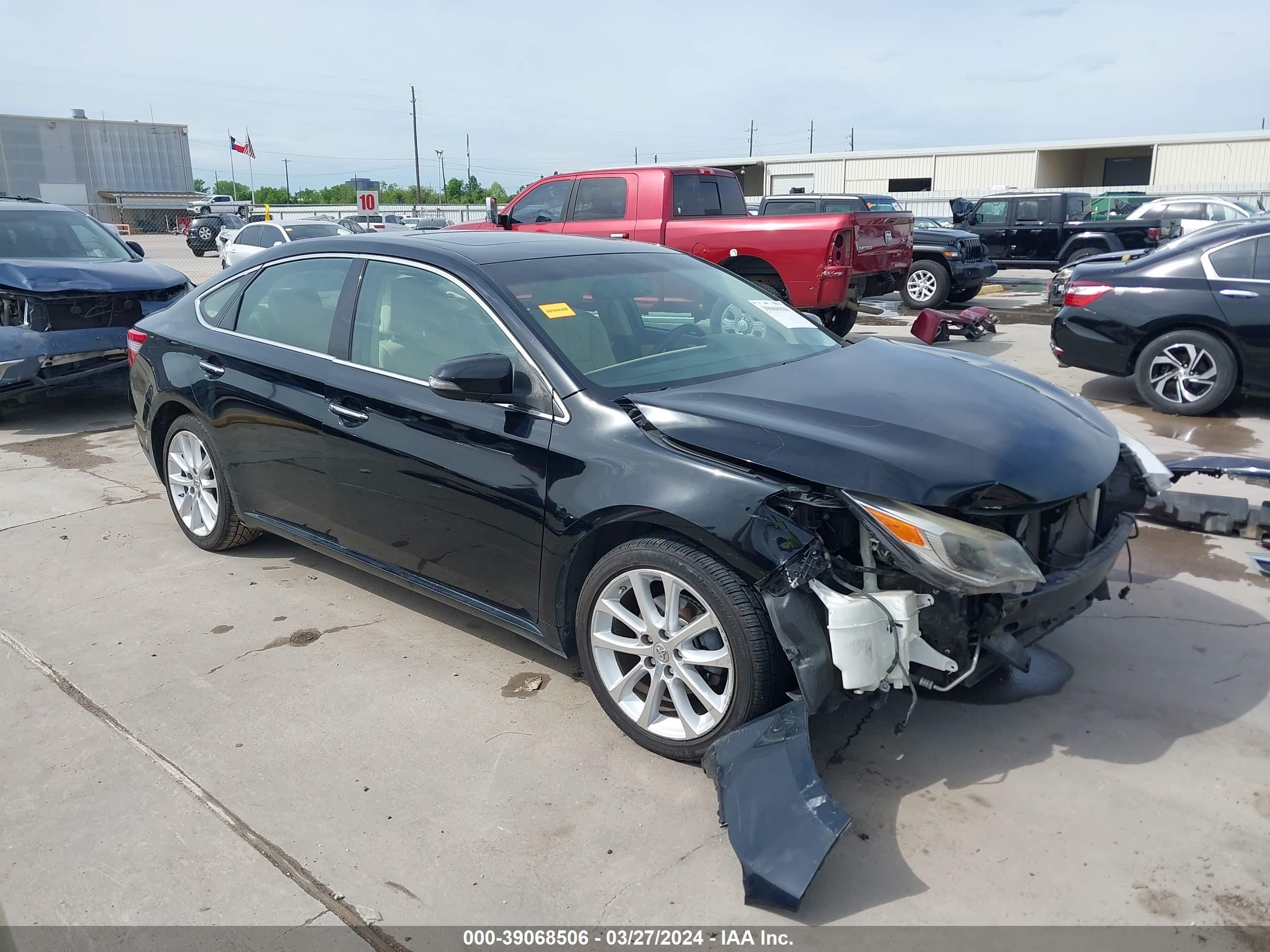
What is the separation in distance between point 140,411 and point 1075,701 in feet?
16.0

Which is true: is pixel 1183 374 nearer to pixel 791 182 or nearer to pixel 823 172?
pixel 823 172

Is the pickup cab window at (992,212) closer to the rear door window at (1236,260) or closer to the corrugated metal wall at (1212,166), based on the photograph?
the rear door window at (1236,260)

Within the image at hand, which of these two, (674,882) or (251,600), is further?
(251,600)

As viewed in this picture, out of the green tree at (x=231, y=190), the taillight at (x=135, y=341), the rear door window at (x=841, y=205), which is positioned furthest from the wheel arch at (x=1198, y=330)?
the green tree at (x=231, y=190)

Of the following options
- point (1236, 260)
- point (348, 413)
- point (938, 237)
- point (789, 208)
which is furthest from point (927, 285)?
point (348, 413)

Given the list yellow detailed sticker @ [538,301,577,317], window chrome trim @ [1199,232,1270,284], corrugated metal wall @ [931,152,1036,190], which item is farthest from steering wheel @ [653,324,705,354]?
corrugated metal wall @ [931,152,1036,190]

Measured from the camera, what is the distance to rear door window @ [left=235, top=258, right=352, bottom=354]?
4.35 metres

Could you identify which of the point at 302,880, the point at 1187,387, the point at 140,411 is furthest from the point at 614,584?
the point at 1187,387

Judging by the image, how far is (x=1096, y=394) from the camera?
9.13 meters

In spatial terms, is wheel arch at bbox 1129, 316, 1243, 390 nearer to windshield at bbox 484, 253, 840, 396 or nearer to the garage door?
windshield at bbox 484, 253, 840, 396

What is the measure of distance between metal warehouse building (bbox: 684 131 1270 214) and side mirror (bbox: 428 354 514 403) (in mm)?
32120

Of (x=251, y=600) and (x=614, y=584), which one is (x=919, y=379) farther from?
(x=251, y=600)

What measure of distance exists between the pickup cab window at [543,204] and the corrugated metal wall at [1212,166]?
29.5 m

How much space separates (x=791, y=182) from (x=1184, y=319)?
37.0m
